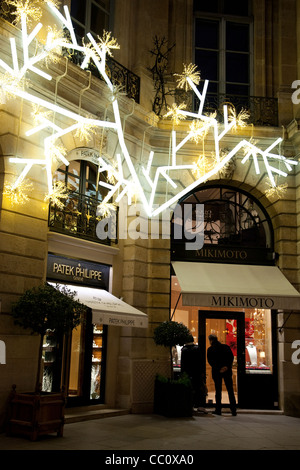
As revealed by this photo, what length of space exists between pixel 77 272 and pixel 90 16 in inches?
251

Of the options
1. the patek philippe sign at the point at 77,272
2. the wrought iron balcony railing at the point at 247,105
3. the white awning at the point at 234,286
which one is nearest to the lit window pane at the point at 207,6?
the wrought iron balcony railing at the point at 247,105

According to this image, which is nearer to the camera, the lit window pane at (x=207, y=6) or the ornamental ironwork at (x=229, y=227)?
the ornamental ironwork at (x=229, y=227)

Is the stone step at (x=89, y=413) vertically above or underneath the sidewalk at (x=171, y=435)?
above

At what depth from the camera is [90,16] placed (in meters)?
13.0

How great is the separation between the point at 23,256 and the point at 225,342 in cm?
610

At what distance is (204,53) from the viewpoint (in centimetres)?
1509

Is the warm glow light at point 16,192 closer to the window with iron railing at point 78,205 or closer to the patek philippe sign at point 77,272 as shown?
the window with iron railing at point 78,205

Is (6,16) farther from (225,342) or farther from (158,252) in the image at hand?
(225,342)

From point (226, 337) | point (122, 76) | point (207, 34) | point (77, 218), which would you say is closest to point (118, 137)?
point (122, 76)

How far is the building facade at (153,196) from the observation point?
1001 cm

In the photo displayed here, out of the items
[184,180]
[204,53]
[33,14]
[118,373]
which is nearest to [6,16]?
[33,14]

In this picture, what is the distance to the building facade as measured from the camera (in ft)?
32.8

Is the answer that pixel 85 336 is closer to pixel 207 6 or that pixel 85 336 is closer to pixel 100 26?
pixel 100 26

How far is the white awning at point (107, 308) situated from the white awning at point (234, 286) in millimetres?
1341
